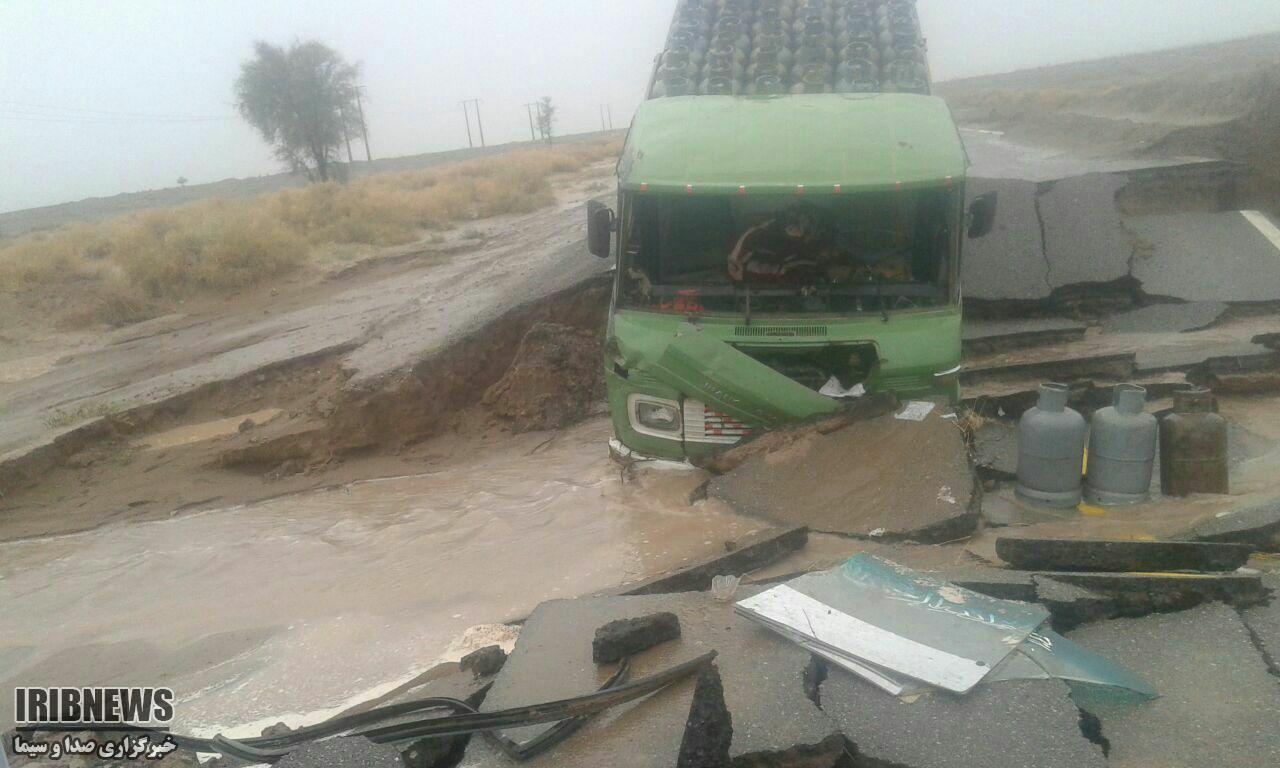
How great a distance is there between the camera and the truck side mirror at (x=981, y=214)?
18.8 feet

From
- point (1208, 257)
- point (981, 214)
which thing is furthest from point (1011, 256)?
point (981, 214)

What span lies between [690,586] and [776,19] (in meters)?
5.85

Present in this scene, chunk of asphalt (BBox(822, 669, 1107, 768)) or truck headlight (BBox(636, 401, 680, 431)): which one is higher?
truck headlight (BBox(636, 401, 680, 431))

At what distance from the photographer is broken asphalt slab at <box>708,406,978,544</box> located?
186 inches

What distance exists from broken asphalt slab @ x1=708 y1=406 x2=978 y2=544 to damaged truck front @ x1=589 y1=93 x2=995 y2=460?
0.26 meters

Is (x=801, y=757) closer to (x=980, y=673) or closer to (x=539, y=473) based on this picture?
(x=980, y=673)

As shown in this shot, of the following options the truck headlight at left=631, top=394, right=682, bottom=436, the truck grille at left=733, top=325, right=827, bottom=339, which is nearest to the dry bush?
the truck headlight at left=631, top=394, right=682, bottom=436

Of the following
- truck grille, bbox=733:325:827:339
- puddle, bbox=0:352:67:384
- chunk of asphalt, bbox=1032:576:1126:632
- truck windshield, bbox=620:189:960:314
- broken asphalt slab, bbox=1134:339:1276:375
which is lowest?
puddle, bbox=0:352:67:384

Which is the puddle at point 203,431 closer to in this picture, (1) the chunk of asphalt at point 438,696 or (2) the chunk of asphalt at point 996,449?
(1) the chunk of asphalt at point 438,696

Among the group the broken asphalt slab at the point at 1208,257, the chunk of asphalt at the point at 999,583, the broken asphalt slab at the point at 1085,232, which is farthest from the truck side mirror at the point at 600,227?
the broken asphalt slab at the point at 1208,257

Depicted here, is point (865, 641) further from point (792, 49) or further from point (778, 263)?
point (792, 49)

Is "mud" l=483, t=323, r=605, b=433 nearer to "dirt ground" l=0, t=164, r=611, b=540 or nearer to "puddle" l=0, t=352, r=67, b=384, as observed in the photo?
"dirt ground" l=0, t=164, r=611, b=540

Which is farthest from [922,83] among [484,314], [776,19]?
[484,314]

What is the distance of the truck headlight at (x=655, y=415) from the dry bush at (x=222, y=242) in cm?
1422
